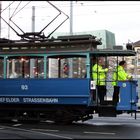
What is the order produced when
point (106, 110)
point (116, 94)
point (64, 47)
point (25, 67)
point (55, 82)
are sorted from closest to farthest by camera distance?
point (116, 94) < point (106, 110) < point (55, 82) < point (64, 47) < point (25, 67)

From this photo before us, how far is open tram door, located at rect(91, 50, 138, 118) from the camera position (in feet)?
56.4

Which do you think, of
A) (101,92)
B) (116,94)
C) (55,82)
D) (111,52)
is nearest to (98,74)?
(101,92)

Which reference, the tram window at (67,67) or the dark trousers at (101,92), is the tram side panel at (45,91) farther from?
the dark trousers at (101,92)

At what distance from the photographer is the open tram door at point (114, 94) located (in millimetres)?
17188

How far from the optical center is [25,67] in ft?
60.7

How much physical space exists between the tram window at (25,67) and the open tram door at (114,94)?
208cm

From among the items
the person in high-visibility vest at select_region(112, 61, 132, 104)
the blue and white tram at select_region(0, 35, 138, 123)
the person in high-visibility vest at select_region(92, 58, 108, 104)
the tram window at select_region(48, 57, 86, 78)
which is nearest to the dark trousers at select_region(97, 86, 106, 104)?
the person in high-visibility vest at select_region(92, 58, 108, 104)

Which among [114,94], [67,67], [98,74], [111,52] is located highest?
[111,52]

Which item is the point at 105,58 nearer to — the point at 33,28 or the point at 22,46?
the point at 22,46

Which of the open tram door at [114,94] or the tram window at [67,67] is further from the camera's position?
the tram window at [67,67]

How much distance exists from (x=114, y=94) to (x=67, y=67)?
2085mm

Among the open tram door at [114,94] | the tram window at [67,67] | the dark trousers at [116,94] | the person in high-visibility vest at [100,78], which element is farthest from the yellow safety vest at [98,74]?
the dark trousers at [116,94]

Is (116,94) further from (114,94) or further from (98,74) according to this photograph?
(98,74)

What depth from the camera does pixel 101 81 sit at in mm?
17688
